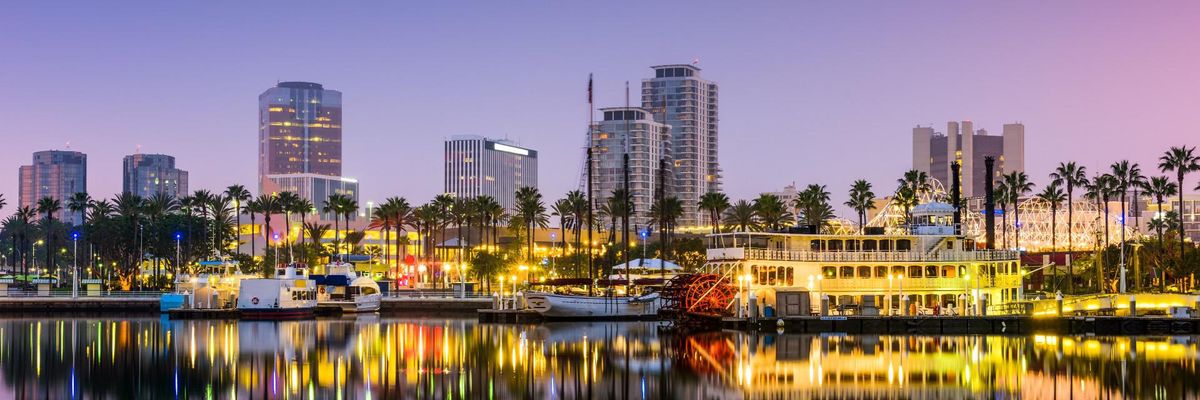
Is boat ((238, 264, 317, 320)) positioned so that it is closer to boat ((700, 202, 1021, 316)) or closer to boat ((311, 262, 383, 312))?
boat ((311, 262, 383, 312))

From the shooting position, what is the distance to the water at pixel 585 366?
4619 centimetres

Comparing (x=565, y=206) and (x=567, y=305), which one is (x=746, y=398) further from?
(x=565, y=206)

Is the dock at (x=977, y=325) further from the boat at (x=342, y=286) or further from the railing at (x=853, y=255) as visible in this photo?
the boat at (x=342, y=286)

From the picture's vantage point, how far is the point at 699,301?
78625 mm

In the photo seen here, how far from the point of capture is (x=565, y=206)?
158 m

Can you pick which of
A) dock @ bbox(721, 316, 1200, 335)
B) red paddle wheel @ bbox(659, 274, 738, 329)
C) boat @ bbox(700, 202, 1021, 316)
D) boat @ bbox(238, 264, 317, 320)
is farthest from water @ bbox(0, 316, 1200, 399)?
boat @ bbox(238, 264, 317, 320)

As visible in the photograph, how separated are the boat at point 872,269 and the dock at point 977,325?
11.1ft

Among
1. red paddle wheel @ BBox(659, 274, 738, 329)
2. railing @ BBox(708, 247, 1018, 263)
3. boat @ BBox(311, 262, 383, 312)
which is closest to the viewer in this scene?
red paddle wheel @ BBox(659, 274, 738, 329)

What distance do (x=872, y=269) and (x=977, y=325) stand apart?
8.52m

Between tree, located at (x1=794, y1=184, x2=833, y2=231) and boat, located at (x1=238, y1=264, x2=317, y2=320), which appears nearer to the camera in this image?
boat, located at (x1=238, y1=264, x2=317, y2=320)

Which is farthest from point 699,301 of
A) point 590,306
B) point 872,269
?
point 590,306

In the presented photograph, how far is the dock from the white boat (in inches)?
711

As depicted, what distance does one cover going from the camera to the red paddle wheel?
77.8 metres

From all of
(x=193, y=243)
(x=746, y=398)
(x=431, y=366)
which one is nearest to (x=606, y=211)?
(x=193, y=243)
